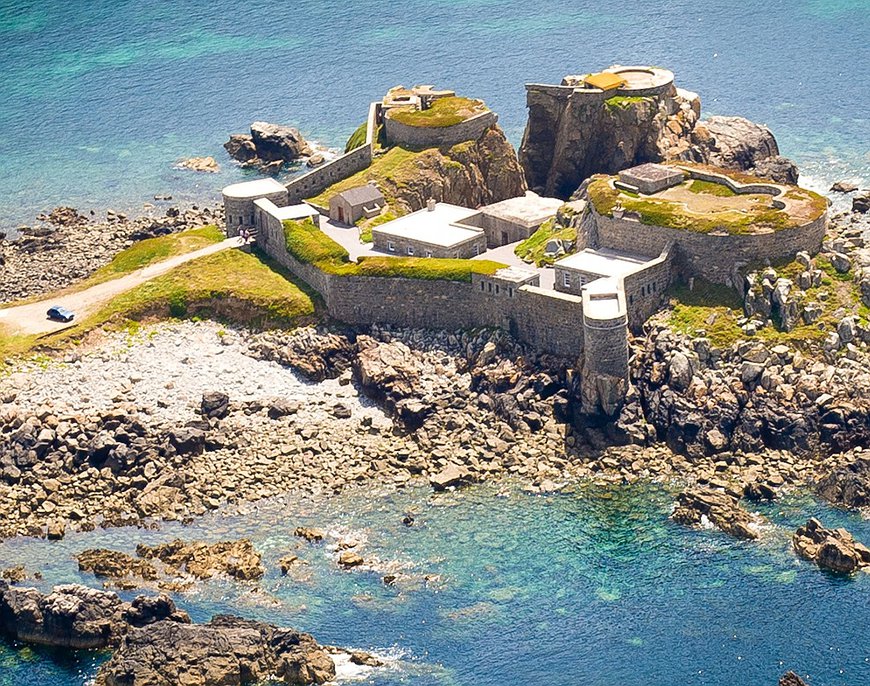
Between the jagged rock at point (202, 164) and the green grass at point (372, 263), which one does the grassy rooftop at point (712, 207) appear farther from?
the jagged rock at point (202, 164)

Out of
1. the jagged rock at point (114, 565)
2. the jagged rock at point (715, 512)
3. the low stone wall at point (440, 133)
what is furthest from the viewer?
the low stone wall at point (440, 133)

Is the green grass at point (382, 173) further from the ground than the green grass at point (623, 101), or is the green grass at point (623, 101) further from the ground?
the green grass at point (623, 101)

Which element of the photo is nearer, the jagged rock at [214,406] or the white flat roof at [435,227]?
the jagged rock at [214,406]

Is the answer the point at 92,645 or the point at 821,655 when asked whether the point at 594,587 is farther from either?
the point at 92,645

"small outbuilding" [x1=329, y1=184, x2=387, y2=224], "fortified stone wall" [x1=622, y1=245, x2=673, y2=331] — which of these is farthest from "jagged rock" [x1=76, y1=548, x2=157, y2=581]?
"small outbuilding" [x1=329, y1=184, x2=387, y2=224]

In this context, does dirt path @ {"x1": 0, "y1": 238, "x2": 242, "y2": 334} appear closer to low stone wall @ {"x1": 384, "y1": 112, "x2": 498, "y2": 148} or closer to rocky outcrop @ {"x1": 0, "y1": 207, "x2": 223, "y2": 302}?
rocky outcrop @ {"x1": 0, "y1": 207, "x2": 223, "y2": 302}

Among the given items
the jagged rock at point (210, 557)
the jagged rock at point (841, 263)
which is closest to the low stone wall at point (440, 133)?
the jagged rock at point (841, 263)
